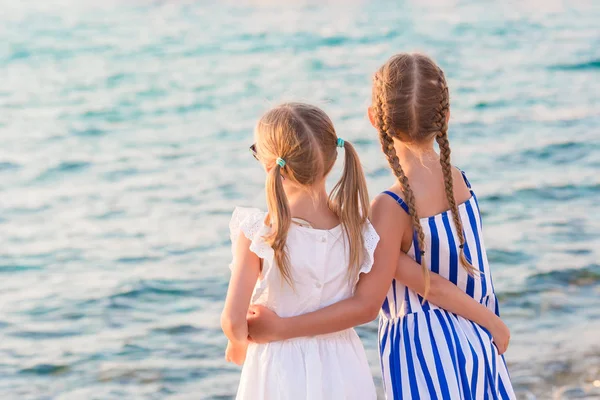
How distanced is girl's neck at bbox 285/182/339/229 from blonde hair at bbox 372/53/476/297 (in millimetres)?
214

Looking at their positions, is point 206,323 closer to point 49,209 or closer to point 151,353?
point 151,353

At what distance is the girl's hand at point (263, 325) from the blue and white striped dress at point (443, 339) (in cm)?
36

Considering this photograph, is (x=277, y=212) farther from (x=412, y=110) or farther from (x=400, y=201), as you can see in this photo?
(x=412, y=110)

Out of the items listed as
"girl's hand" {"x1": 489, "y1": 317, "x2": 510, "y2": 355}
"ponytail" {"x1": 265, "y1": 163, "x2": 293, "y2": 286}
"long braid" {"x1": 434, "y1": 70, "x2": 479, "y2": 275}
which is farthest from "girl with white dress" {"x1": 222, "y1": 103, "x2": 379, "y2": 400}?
"girl's hand" {"x1": 489, "y1": 317, "x2": 510, "y2": 355}

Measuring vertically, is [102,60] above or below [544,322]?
above

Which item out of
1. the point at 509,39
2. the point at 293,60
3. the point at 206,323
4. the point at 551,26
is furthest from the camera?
the point at 551,26

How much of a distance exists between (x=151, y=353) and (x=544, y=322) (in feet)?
7.08

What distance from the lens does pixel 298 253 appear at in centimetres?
222

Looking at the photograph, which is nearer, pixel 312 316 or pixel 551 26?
pixel 312 316

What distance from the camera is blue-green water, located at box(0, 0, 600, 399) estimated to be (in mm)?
4445

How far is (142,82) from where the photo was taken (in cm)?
1189

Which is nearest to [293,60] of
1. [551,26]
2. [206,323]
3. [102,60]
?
[102,60]

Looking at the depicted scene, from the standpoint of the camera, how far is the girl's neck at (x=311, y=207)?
223 cm

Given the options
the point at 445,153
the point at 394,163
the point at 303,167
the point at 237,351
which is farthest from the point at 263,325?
the point at 445,153
